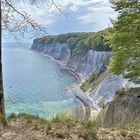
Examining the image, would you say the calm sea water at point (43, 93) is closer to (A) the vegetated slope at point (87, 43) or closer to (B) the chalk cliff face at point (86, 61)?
(B) the chalk cliff face at point (86, 61)

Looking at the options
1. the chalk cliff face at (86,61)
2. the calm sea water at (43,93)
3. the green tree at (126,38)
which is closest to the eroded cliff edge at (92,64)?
the chalk cliff face at (86,61)

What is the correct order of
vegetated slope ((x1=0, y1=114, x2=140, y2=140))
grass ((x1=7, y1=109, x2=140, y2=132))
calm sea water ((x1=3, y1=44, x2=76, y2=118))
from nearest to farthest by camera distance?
1. vegetated slope ((x1=0, y1=114, x2=140, y2=140))
2. grass ((x1=7, y1=109, x2=140, y2=132))
3. calm sea water ((x1=3, y1=44, x2=76, y2=118))

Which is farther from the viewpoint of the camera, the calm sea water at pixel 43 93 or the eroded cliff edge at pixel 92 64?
the calm sea water at pixel 43 93

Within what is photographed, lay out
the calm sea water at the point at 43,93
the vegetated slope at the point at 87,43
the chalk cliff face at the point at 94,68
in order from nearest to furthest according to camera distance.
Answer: the chalk cliff face at the point at 94,68
the calm sea water at the point at 43,93
the vegetated slope at the point at 87,43

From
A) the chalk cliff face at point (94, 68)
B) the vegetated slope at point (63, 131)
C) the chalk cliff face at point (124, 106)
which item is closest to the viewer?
the vegetated slope at point (63, 131)

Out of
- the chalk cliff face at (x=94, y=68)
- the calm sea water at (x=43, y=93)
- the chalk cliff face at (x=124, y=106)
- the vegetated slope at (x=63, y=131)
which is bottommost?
the calm sea water at (x=43, y=93)

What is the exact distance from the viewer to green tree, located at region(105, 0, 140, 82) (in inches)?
890

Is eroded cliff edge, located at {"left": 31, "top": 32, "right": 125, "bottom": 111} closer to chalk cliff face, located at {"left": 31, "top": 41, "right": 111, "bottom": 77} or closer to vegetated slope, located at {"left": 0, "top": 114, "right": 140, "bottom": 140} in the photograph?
chalk cliff face, located at {"left": 31, "top": 41, "right": 111, "bottom": 77}

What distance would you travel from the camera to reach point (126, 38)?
899 inches

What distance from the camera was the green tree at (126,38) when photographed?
22594 mm

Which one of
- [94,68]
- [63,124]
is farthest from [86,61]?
[63,124]

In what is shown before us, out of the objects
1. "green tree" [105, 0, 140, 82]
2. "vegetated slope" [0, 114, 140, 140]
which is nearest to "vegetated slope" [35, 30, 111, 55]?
"green tree" [105, 0, 140, 82]

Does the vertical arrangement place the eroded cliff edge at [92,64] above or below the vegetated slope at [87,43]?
below

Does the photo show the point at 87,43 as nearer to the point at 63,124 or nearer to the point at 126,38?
the point at 126,38
